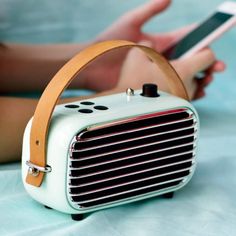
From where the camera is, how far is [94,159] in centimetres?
73

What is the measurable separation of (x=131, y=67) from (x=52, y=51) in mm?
173

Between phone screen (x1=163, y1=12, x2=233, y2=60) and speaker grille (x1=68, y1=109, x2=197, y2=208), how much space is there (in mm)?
396

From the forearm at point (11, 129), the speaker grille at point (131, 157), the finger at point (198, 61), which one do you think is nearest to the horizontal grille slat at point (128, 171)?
the speaker grille at point (131, 157)

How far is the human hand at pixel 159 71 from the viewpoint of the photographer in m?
1.11

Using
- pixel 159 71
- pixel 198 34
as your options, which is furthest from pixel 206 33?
pixel 159 71

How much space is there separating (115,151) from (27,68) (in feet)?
1.60

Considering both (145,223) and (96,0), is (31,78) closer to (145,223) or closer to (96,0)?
(96,0)

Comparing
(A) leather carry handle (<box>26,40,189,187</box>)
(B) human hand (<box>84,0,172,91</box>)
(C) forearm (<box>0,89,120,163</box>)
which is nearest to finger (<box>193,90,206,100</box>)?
(B) human hand (<box>84,0,172,91</box>)

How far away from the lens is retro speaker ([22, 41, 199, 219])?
0.72 meters

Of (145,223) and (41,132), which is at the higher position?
(41,132)

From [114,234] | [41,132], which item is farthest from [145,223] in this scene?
[41,132]

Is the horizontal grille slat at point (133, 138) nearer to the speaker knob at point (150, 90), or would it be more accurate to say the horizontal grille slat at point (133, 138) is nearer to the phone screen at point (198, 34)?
the speaker knob at point (150, 90)

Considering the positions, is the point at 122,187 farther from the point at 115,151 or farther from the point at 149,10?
the point at 149,10

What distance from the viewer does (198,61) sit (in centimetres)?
113
